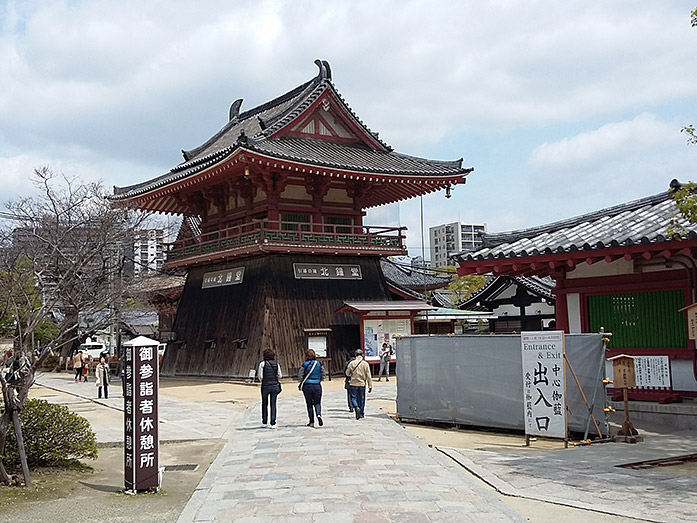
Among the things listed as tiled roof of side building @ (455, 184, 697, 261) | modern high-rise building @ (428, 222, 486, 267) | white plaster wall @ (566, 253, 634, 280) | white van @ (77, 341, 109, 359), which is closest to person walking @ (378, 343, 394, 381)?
tiled roof of side building @ (455, 184, 697, 261)

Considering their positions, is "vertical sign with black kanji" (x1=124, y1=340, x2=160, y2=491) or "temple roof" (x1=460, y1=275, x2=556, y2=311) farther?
"temple roof" (x1=460, y1=275, x2=556, y2=311)

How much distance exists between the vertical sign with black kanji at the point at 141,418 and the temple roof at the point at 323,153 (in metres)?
16.2

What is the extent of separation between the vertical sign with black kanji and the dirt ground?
264mm

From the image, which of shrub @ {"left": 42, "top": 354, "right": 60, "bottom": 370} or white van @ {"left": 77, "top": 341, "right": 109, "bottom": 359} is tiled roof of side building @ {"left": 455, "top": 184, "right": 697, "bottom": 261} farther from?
white van @ {"left": 77, "top": 341, "right": 109, "bottom": 359}

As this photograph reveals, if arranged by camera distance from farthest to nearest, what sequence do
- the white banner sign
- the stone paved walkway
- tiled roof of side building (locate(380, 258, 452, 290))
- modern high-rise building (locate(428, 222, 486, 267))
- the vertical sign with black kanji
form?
modern high-rise building (locate(428, 222, 486, 267))
tiled roof of side building (locate(380, 258, 452, 290))
the white banner sign
the vertical sign with black kanji
the stone paved walkway

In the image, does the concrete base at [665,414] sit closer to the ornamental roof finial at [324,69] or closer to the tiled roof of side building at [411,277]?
the ornamental roof finial at [324,69]

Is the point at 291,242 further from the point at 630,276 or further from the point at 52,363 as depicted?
the point at 52,363

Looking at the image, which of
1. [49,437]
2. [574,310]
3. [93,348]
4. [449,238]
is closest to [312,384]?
[49,437]

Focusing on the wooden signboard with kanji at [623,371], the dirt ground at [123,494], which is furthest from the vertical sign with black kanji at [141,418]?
the wooden signboard with kanji at [623,371]

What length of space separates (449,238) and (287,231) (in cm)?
10577

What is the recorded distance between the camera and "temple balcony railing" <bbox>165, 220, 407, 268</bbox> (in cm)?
2664

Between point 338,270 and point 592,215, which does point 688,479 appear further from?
point 338,270

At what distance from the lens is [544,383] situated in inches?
466

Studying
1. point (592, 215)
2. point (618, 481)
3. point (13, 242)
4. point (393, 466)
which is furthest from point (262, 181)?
point (618, 481)
